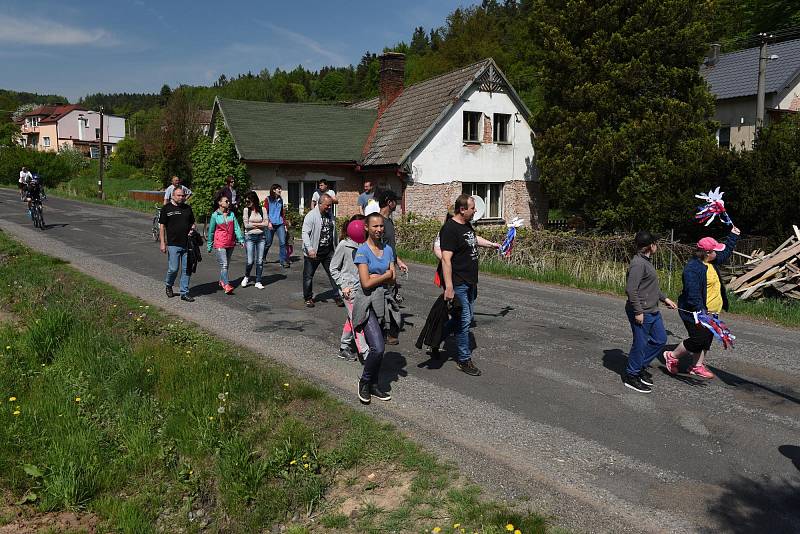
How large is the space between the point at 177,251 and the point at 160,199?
103 feet

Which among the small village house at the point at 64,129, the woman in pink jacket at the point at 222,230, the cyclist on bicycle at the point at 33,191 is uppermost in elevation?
the small village house at the point at 64,129

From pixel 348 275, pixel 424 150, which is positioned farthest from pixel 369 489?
pixel 424 150

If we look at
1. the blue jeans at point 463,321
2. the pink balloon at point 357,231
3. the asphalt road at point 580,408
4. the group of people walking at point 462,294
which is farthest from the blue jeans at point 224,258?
the blue jeans at point 463,321

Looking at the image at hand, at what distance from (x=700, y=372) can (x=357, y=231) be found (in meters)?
4.26

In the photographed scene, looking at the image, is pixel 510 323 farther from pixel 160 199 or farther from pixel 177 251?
pixel 160 199

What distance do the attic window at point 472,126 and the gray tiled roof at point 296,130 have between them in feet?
15.3

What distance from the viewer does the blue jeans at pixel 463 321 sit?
6.95 meters

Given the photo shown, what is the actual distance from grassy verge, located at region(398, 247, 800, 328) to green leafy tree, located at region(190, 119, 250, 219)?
9150 mm

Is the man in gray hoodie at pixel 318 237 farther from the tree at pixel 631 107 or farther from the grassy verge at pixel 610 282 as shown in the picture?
the tree at pixel 631 107

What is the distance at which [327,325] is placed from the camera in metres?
9.41

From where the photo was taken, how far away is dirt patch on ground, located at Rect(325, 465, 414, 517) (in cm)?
459

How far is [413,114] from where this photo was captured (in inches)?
1011

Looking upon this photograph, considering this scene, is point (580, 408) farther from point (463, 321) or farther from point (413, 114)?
point (413, 114)

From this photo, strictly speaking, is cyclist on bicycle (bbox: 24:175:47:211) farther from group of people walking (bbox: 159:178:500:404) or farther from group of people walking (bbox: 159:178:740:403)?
group of people walking (bbox: 159:178:740:403)
